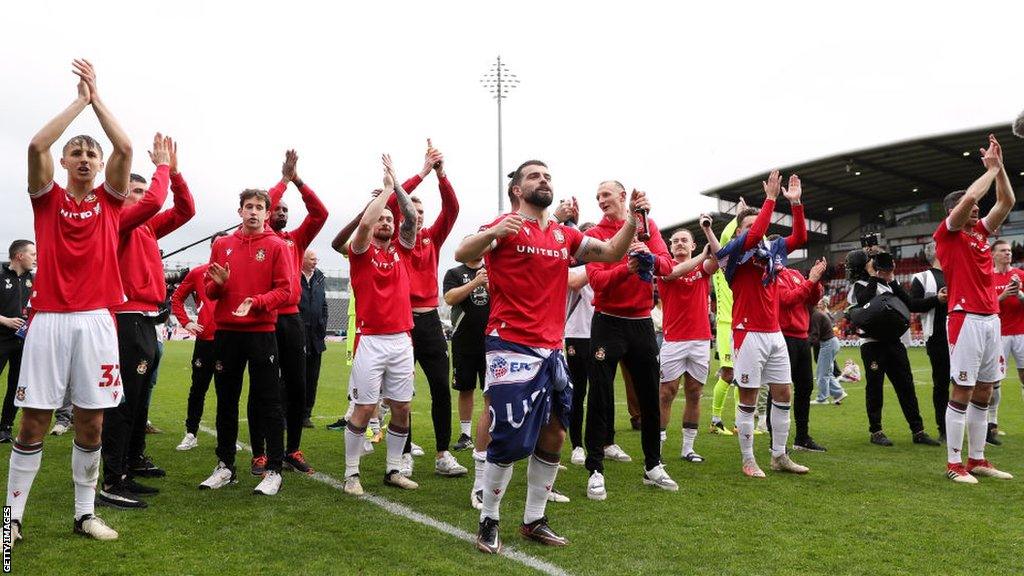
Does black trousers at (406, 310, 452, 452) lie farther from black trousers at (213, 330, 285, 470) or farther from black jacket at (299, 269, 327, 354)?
black jacket at (299, 269, 327, 354)

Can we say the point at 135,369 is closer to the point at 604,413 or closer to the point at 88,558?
the point at 88,558

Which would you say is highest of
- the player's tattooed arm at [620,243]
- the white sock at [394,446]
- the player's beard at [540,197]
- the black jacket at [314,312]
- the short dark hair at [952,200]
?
the short dark hair at [952,200]

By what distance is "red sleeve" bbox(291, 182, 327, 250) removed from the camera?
655 cm

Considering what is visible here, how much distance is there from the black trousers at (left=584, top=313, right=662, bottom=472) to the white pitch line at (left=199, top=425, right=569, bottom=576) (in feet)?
4.97

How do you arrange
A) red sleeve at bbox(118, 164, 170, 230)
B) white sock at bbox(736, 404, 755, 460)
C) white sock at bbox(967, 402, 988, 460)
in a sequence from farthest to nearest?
white sock at bbox(736, 404, 755, 460) < white sock at bbox(967, 402, 988, 460) < red sleeve at bbox(118, 164, 170, 230)

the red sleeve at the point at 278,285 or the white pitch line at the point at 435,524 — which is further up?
the red sleeve at the point at 278,285

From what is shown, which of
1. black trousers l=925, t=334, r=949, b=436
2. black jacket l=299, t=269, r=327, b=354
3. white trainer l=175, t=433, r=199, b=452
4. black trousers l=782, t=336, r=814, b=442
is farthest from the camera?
black jacket l=299, t=269, r=327, b=354

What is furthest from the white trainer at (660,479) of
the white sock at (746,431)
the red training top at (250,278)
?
the red training top at (250,278)

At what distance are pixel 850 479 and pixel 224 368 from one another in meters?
5.30

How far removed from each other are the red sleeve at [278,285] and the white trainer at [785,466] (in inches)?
178

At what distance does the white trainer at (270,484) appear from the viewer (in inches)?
225

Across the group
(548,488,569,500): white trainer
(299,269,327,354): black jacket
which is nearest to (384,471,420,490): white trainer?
(548,488,569,500): white trainer

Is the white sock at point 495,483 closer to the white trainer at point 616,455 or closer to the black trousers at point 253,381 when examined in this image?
the black trousers at point 253,381

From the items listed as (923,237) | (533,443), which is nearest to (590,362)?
(533,443)
